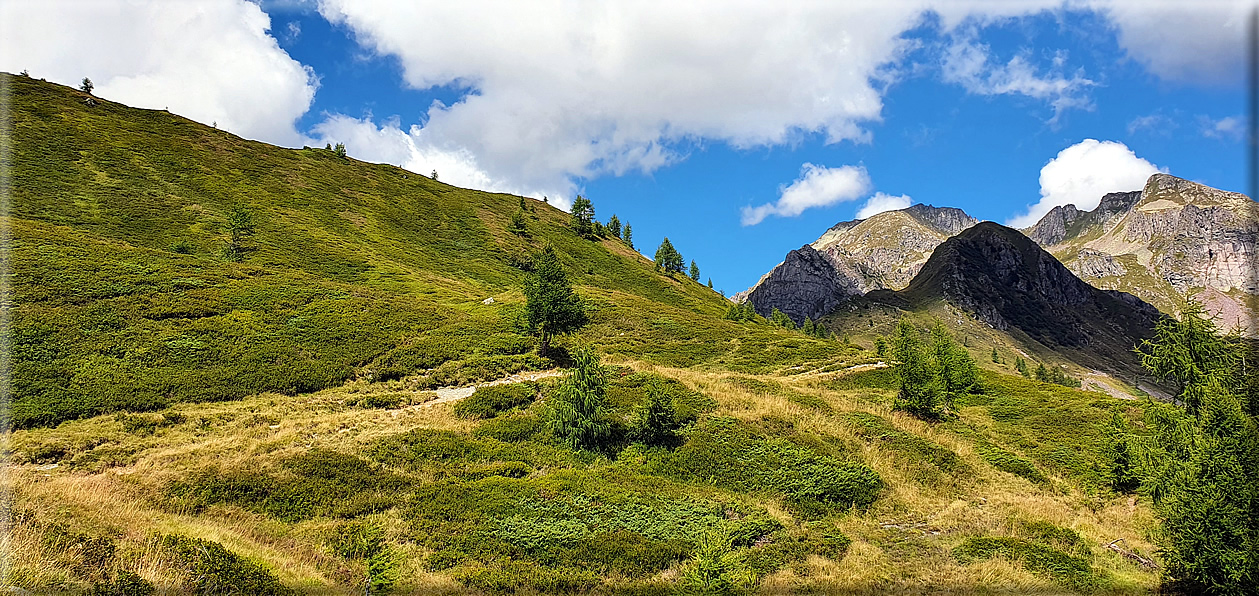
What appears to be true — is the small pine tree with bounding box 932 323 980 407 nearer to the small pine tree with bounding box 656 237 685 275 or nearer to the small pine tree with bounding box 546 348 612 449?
the small pine tree with bounding box 546 348 612 449

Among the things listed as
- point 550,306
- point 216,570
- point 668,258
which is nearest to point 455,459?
point 216,570

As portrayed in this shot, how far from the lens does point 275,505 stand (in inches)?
696

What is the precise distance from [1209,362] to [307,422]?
3661 centimetres

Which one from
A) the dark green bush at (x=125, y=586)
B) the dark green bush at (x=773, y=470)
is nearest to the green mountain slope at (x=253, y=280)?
the dark green bush at (x=773, y=470)

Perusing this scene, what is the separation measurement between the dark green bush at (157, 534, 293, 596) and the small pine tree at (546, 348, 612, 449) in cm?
1392

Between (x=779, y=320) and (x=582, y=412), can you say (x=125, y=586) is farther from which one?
(x=779, y=320)

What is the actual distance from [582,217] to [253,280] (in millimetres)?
79631

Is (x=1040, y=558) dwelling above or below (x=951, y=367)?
below

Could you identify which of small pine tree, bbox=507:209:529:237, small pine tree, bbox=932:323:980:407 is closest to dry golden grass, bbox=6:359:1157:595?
small pine tree, bbox=932:323:980:407

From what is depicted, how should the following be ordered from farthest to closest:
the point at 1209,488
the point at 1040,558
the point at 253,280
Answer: the point at 253,280 → the point at 1040,558 → the point at 1209,488

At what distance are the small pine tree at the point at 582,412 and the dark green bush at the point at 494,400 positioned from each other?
14.5ft

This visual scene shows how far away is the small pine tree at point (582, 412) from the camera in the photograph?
80.9 ft

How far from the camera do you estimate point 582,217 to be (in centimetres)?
12475

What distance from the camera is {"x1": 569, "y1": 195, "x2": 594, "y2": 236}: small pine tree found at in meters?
122
